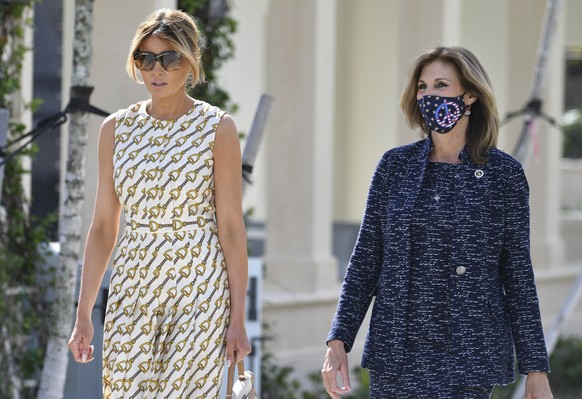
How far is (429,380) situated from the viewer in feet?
12.0

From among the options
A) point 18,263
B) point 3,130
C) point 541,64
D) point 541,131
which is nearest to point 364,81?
point 541,131

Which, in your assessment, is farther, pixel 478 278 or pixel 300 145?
pixel 300 145

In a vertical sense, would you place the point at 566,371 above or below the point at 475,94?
below

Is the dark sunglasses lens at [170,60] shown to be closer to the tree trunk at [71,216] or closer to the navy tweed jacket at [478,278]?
the navy tweed jacket at [478,278]

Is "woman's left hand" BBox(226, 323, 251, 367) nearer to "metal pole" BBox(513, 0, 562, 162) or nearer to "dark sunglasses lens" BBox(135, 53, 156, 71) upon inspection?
"dark sunglasses lens" BBox(135, 53, 156, 71)

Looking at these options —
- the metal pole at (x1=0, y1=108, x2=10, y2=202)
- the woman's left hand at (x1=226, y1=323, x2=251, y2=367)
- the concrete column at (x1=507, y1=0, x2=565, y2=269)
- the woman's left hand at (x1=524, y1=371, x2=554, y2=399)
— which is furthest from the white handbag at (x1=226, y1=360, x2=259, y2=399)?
the concrete column at (x1=507, y1=0, x2=565, y2=269)

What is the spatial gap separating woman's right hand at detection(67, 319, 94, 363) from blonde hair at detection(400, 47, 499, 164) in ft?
3.97

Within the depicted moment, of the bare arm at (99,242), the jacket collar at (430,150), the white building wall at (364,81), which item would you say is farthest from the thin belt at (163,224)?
the white building wall at (364,81)

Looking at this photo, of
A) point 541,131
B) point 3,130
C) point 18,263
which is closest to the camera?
point 3,130

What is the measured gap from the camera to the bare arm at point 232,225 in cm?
377

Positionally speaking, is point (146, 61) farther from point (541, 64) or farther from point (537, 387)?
point (541, 64)

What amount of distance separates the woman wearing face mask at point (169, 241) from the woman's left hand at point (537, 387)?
2.63 ft

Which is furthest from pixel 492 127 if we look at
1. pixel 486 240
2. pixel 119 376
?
pixel 119 376

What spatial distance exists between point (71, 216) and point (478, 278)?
2.13m
